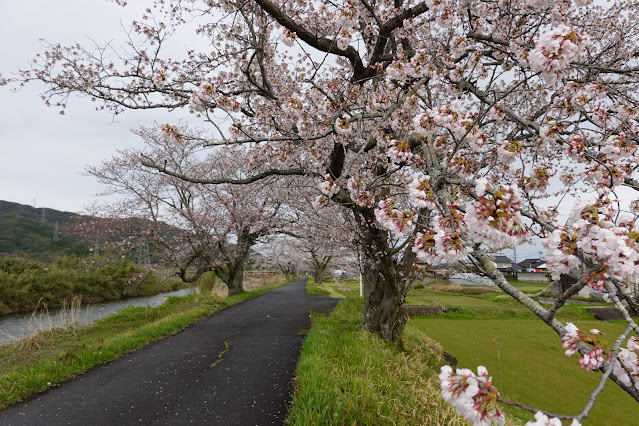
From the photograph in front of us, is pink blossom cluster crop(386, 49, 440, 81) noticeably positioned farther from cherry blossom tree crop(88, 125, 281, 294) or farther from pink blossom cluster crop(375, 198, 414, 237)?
cherry blossom tree crop(88, 125, 281, 294)

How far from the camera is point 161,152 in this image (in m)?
16.6

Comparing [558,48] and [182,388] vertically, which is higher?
[558,48]

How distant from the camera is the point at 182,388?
5219mm

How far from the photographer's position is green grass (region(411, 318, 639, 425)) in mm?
6172

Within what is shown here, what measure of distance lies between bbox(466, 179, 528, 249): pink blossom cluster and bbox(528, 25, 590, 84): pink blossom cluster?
1335 millimetres

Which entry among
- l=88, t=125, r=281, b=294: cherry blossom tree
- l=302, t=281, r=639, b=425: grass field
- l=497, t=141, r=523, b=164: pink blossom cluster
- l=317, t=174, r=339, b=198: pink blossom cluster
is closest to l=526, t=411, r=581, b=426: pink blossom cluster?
l=497, t=141, r=523, b=164: pink blossom cluster

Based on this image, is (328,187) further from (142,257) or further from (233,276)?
(233,276)

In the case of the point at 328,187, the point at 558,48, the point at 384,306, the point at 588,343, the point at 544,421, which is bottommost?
the point at 384,306

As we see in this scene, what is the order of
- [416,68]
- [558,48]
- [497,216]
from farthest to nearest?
[416,68], [558,48], [497,216]

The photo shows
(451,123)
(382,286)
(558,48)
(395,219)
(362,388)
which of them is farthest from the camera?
(382,286)

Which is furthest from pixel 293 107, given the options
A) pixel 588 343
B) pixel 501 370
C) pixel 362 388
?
pixel 501 370

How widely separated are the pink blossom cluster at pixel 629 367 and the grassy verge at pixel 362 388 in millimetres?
2445

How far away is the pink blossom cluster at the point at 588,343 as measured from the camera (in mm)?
1503

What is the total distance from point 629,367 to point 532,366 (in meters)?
8.07
